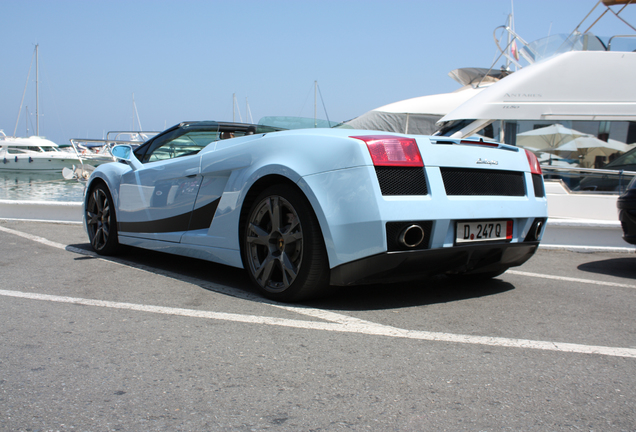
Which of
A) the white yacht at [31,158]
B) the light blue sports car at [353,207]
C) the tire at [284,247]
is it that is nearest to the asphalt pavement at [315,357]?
the tire at [284,247]

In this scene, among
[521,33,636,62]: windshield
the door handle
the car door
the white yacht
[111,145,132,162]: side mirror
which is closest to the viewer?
the door handle

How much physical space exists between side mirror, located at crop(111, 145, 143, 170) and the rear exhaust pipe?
2953 mm

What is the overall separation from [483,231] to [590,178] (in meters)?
6.14

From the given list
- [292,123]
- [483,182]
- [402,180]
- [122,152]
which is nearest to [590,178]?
[292,123]

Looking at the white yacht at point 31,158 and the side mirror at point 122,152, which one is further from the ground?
the white yacht at point 31,158

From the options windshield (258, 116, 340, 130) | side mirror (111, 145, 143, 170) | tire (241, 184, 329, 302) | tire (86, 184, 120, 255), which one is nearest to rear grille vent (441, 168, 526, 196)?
tire (241, 184, 329, 302)

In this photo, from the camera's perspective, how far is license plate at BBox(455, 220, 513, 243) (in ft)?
10.3

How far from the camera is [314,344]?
256 centimetres

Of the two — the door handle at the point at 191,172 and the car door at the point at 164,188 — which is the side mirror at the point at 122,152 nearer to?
the car door at the point at 164,188

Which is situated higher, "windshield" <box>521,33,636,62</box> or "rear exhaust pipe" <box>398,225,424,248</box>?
"windshield" <box>521,33,636,62</box>

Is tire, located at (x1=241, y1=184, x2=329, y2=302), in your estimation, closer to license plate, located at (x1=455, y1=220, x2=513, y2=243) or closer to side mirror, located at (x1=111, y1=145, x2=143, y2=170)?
license plate, located at (x1=455, y1=220, x2=513, y2=243)

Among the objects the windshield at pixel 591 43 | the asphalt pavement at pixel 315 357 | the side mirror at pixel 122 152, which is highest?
the windshield at pixel 591 43

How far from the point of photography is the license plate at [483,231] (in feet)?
10.3

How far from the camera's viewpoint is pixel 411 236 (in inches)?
117
